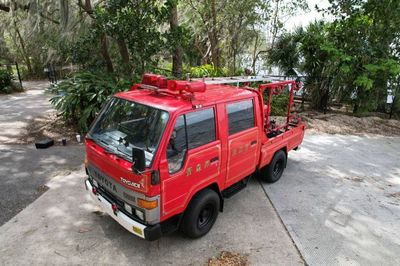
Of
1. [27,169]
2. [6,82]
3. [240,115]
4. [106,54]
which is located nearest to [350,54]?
[240,115]

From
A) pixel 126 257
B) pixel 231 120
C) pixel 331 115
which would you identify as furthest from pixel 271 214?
pixel 331 115

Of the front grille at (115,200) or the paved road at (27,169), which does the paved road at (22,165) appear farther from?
the front grille at (115,200)

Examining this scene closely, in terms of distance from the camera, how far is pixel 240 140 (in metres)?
4.02

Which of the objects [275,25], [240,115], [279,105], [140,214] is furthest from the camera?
[275,25]

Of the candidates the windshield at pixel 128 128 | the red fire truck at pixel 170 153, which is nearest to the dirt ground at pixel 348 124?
the red fire truck at pixel 170 153

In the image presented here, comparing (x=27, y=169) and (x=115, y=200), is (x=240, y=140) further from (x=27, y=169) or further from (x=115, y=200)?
(x=27, y=169)

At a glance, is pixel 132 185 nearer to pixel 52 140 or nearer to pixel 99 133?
pixel 99 133

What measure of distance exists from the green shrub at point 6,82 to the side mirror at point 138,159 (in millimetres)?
12626

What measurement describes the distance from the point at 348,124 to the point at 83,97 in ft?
27.2

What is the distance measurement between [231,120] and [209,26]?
960 cm

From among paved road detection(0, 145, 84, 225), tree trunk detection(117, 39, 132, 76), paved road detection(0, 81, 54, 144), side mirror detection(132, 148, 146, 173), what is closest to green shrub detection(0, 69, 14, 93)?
paved road detection(0, 81, 54, 144)

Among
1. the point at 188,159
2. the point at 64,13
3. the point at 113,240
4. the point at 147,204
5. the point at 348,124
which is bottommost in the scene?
the point at 113,240

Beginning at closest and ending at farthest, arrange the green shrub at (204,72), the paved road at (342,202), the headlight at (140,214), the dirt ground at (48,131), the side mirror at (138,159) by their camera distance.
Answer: the side mirror at (138,159)
the headlight at (140,214)
the paved road at (342,202)
the dirt ground at (48,131)
the green shrub at (204,72)

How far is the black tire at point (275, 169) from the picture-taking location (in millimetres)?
5146
